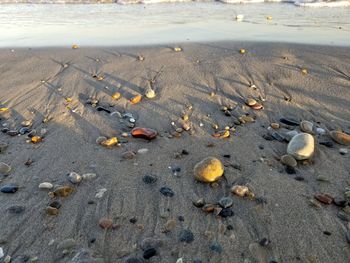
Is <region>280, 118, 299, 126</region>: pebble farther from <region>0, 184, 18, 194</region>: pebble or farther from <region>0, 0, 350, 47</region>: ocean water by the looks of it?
<region>0, 0, 350, 47</region>: ocean water

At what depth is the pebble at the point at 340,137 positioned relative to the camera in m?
3.62

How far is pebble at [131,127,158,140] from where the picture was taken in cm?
377

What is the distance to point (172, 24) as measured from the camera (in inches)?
365

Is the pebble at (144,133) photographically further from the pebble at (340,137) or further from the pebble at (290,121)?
the pebble at (340,137)

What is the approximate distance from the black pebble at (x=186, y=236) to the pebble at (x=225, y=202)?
0.41 m

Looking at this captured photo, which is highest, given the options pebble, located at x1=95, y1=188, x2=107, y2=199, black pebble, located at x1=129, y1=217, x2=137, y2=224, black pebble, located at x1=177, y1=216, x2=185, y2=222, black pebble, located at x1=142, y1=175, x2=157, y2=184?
black pebble, located at x1=129, y1=217, x2=137, y2=224

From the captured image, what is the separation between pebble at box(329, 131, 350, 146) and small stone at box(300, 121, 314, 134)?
23cm

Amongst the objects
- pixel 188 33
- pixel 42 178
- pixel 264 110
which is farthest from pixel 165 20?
pixel 42 178

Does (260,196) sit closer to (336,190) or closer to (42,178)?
(336,190)

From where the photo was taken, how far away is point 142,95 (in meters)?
4.90

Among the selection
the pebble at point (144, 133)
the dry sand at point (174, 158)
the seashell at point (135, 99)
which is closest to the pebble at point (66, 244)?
the dry sand at point (174, 158)

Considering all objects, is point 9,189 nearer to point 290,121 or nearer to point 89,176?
point 89,176

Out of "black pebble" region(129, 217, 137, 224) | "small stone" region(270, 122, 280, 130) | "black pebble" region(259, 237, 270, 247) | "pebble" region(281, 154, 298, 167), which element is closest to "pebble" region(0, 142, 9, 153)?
"black pebble" region(129, 217, 137, 224)

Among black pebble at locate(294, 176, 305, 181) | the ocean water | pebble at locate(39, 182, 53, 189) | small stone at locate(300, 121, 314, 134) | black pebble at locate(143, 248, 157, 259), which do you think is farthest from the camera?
the ocean water
